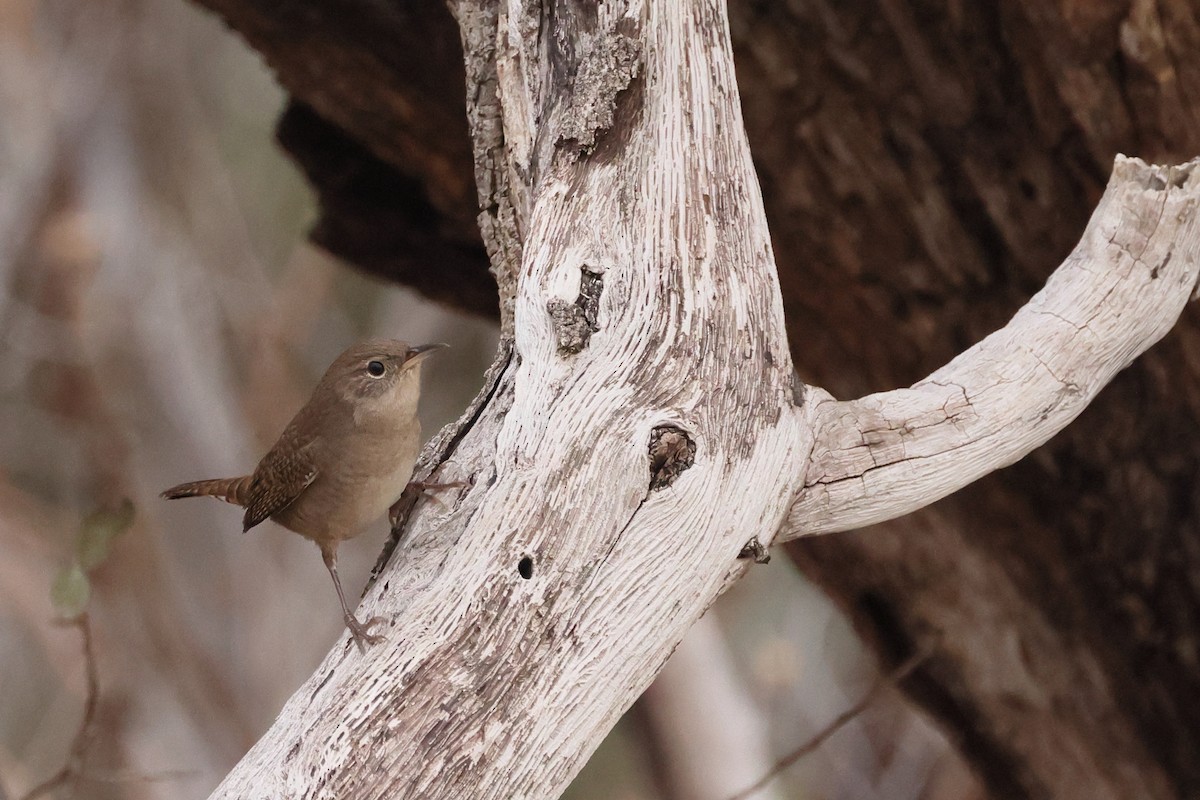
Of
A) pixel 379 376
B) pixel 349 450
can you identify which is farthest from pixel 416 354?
pixel 349 450

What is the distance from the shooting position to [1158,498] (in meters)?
3.15

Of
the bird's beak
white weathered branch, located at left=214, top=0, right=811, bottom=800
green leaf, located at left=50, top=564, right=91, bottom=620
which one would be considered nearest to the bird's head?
the bird's beak

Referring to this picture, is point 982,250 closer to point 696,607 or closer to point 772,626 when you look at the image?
point 696,607

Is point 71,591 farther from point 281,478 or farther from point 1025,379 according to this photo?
point 1025,379

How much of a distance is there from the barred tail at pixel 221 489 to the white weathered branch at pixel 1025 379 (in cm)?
157

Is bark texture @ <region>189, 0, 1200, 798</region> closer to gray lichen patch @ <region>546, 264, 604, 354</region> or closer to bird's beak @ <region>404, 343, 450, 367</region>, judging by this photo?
bird's beak @ <region>404, 343, 450, 367</region>

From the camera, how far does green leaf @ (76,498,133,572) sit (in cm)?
273

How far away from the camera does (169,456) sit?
20.7 ft

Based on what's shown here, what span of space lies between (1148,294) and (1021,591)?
4.62 ft

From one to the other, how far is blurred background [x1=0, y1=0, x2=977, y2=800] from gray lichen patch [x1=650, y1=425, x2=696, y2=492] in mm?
4067

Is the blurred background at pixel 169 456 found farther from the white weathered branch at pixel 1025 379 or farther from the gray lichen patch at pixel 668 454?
the gray lichen patch at pixel 668 454

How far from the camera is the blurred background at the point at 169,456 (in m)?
6.02

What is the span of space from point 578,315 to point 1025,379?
0.84m

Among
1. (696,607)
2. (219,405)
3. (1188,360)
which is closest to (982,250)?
(1188,360)
